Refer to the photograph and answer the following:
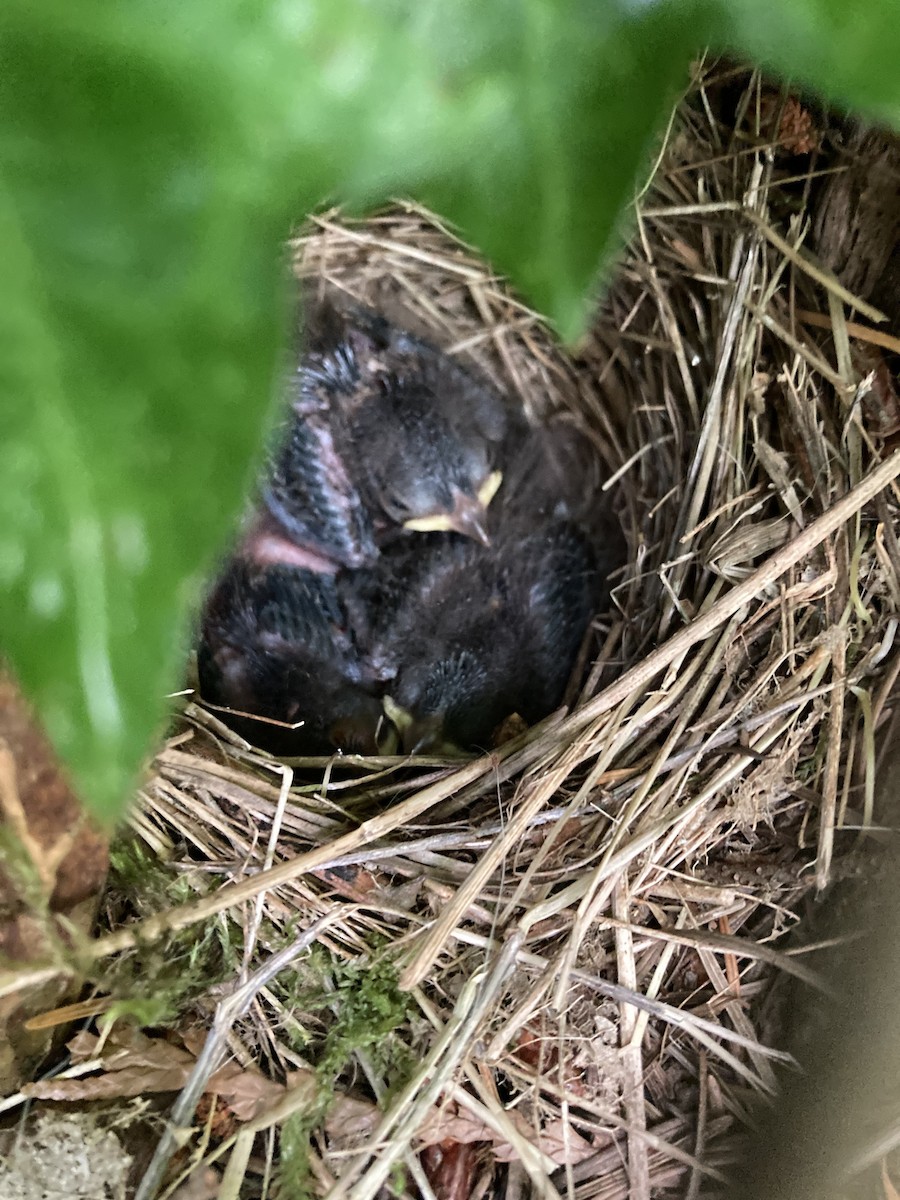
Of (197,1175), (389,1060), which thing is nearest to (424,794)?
(389,1060)

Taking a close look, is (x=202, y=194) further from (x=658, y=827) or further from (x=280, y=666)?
(x=280, y=666)

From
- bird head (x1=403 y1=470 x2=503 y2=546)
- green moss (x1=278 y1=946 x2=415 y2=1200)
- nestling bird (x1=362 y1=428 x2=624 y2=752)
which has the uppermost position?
bird head (x1=403 y1=470 x2=503 y2=546)

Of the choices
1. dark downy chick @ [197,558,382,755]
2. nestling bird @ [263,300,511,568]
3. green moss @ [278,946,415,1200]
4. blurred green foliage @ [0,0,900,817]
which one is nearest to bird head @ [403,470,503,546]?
nestling bird @ [263,300,511,568]

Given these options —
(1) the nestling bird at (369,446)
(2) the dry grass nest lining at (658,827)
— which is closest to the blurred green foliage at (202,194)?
(2) the dry grass nest lining at (658,827)

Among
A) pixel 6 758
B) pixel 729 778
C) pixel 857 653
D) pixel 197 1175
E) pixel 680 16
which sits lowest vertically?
pixel 197 1175

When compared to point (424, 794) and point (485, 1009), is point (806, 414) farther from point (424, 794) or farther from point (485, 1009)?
point (485, 1009)

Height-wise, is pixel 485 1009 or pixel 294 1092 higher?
pixel 485 1009

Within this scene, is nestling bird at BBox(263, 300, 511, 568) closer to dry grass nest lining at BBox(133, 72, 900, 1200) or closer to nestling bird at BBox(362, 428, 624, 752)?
nestling bird at BBox(362, 428, 624, 752)
